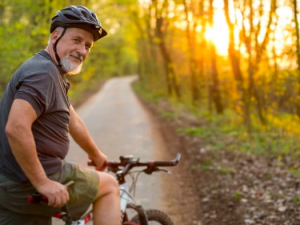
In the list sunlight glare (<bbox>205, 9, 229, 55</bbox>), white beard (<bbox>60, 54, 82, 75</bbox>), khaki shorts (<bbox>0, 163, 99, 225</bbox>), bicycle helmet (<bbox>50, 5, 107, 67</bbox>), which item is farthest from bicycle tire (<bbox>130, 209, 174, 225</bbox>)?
sunlight glare (<bbox>205, 9, 229, 55</bbox>)

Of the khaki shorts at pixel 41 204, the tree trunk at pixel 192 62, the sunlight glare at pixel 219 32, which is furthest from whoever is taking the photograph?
the tree trunk at pixel 192 62

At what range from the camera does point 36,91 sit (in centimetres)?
A: 235

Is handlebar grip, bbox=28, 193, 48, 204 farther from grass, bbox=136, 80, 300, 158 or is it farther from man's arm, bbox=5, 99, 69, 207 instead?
grass, bbox=136, 80, 300, 158

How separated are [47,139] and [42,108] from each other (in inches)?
8.7

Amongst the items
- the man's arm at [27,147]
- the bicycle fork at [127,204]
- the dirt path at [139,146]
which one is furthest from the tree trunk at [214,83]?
the man's arm at [27,147]

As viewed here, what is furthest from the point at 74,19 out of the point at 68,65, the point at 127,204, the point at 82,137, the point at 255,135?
the point at 255,135

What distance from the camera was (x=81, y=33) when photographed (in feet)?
8.83

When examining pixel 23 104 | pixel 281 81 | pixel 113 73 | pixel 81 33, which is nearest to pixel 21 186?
pixel 23 104

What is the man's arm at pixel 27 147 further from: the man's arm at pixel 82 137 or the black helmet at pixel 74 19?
the man's arm at pixel 82 137

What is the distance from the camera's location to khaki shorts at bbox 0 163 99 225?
98.5 inches

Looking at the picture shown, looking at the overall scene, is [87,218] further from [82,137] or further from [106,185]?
[82,137]

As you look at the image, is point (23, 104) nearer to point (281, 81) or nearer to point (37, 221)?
point (37, 221)

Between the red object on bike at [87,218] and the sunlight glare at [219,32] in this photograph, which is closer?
the red object on bike at [87,218]

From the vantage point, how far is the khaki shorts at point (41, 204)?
98.5 inches
